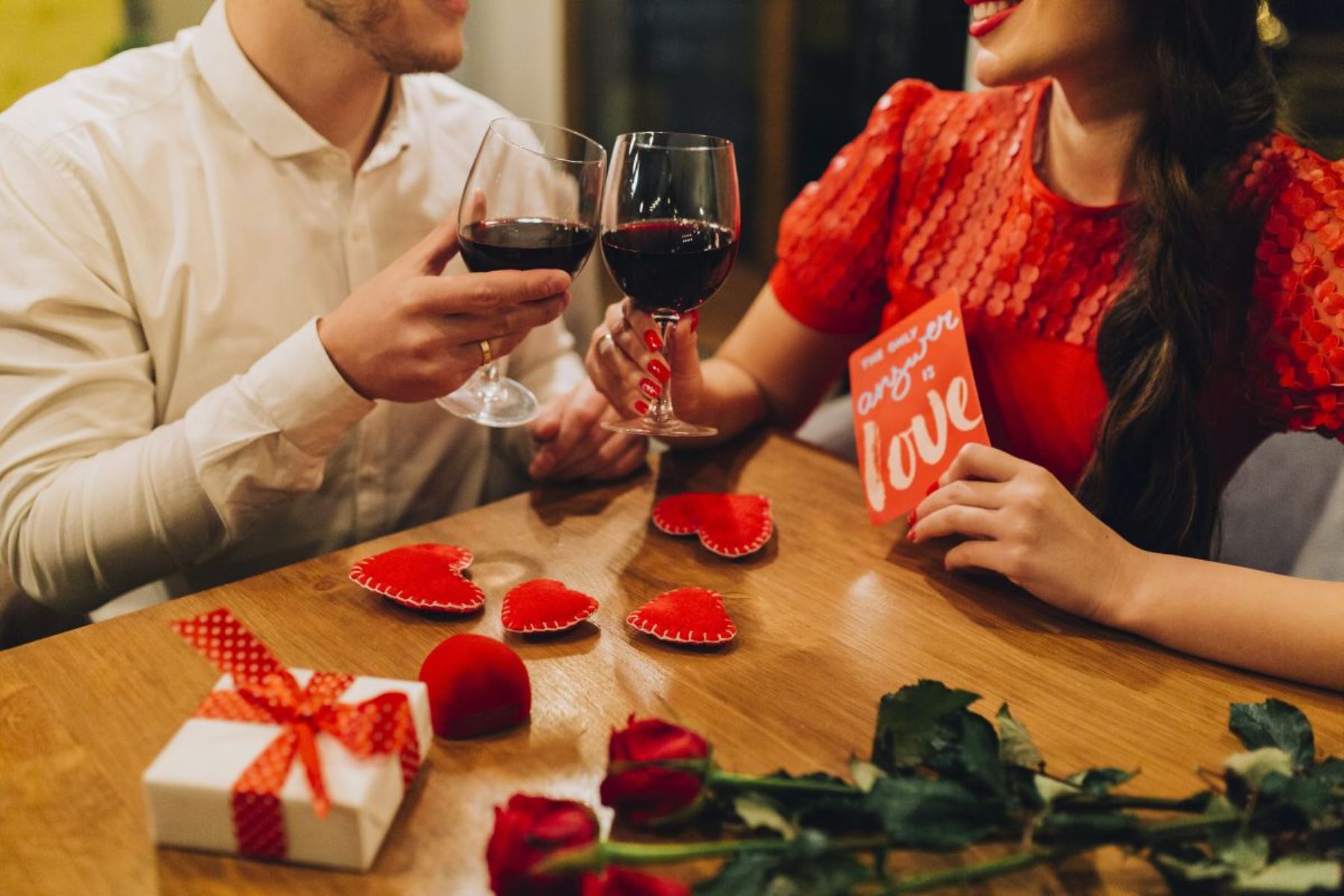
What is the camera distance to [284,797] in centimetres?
69

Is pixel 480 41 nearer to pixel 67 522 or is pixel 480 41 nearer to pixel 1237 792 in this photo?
pixel 67 522

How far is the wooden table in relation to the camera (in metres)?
0.73

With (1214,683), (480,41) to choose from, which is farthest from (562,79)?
(1214,683)

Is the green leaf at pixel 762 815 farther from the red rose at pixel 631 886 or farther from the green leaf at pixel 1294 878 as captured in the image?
the green leaf at pixel 1294 878

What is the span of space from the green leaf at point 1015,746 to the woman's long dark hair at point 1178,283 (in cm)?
54

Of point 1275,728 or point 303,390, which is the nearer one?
point 1275,728

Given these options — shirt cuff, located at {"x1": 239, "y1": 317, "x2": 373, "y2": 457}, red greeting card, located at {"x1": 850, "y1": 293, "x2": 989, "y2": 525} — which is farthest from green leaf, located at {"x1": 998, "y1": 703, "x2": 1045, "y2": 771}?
shirt cuff, located at {"x1": 239, "y1": 317, "x2": 373, "y2": 457}

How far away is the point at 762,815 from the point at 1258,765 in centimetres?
38

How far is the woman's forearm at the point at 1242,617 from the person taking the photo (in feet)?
3.24

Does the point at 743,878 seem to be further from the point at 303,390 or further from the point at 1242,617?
the point at 303,390

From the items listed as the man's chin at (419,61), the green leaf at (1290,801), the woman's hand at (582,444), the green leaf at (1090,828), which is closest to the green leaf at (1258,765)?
the green leaf at (1290,801)

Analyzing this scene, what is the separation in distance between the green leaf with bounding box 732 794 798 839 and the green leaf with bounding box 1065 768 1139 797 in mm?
218

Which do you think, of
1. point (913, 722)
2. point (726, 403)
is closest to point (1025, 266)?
point (726, 403)

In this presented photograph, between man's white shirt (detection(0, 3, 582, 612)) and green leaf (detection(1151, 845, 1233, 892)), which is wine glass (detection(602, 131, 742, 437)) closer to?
man's white shirt (detection(0, 3, 582, 612))
